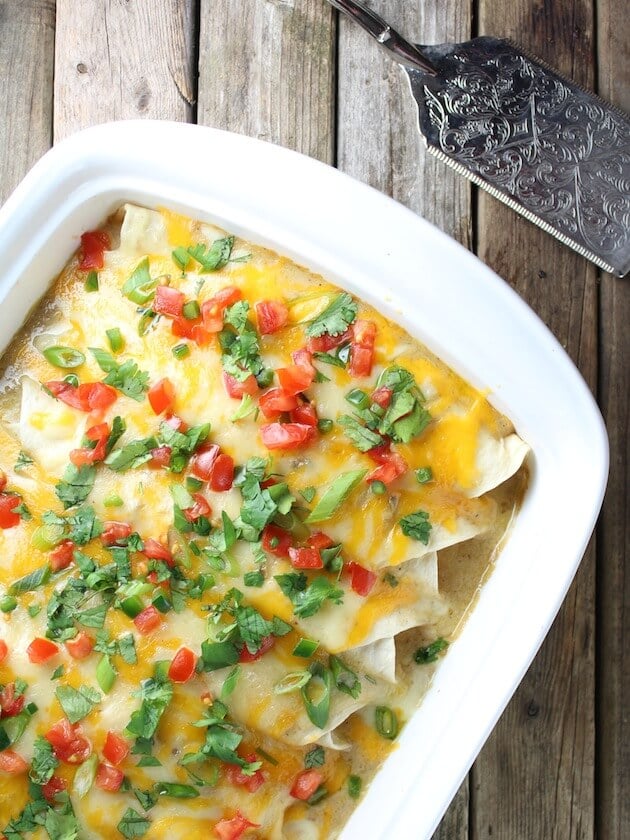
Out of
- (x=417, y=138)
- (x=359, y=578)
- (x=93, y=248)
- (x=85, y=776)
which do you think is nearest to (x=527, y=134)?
(x=417, y=138)

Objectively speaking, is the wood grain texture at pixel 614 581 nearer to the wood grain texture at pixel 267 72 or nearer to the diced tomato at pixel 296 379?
the wood grain texture at pixel 267 72

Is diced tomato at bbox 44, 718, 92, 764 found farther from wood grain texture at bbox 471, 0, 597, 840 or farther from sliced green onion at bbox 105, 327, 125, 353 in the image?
wood grain texture at bbox 471, 0, 597, 840

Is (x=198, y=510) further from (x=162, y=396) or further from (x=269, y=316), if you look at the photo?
(x=269, y=316)

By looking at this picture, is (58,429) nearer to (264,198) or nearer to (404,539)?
(264,198)

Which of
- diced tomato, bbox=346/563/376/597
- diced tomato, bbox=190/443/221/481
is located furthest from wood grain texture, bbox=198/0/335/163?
diced tomato, bbox=346/563/376/597

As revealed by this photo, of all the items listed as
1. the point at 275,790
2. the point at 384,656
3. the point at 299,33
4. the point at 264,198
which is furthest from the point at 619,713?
the point at 299,33

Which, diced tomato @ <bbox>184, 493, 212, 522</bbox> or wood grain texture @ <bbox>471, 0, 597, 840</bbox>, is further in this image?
wood grain texture @ <bbox>471, 0, 597, 840</bbox>
